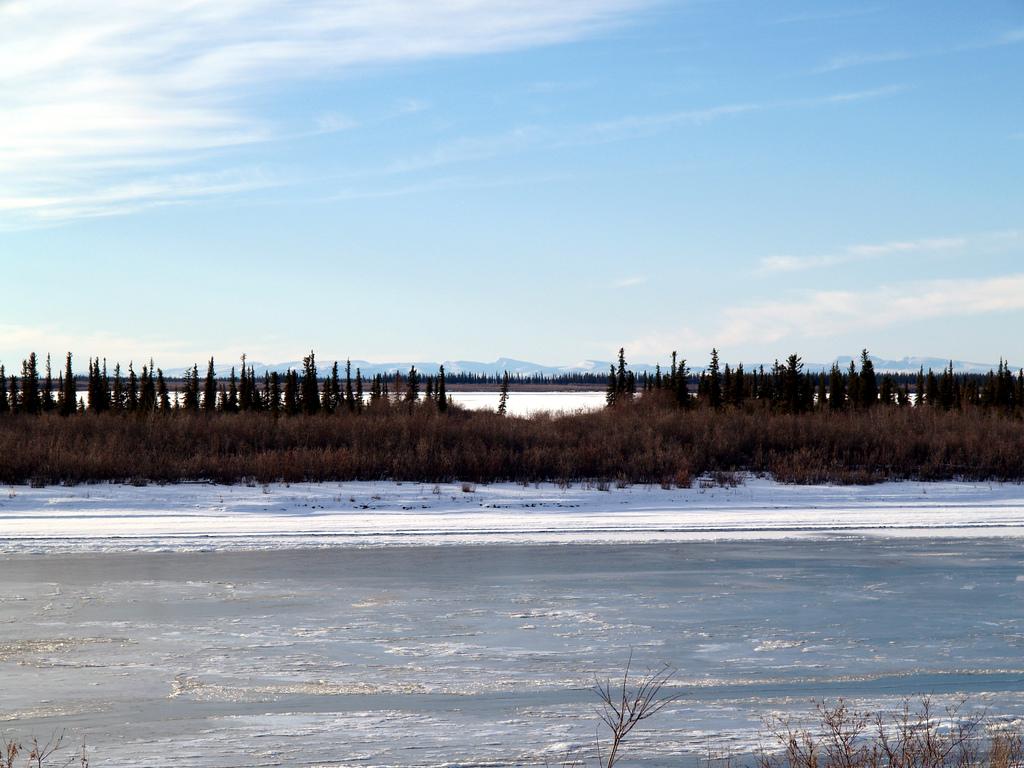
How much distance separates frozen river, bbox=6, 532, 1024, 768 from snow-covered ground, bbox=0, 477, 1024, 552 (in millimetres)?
1689

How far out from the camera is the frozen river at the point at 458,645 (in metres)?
6.30

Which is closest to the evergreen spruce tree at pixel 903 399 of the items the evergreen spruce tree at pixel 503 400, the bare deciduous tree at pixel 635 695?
the evergreen spruce tree at pixel 503 400

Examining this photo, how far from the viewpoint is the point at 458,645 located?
839 cm

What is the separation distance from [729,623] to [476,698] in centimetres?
314

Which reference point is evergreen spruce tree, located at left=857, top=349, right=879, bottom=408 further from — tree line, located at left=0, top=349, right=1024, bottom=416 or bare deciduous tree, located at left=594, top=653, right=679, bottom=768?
bare deciduous tree, located at left=594, top=653, right=679, bottom=768

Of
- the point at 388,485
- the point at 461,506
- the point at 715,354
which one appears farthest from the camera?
the point at 715,354

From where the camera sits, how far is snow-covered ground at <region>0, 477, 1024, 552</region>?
14828 millimetres

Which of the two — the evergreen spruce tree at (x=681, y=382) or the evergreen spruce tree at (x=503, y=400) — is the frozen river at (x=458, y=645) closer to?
the evergreen spruce tree at (x=503, y=400)

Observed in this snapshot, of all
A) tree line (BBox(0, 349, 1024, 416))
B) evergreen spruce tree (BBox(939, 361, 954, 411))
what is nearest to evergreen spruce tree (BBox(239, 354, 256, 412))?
tree line (BBox(0, 349, 1024, 416))

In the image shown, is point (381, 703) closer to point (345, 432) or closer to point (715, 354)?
point (345, 432)

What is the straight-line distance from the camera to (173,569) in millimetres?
11930

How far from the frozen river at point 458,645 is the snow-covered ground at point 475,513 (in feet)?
5.54

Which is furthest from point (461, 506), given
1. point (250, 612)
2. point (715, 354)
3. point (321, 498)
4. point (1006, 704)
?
point (715, 354)

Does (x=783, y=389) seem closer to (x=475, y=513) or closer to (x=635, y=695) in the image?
(x=475, y=513)
